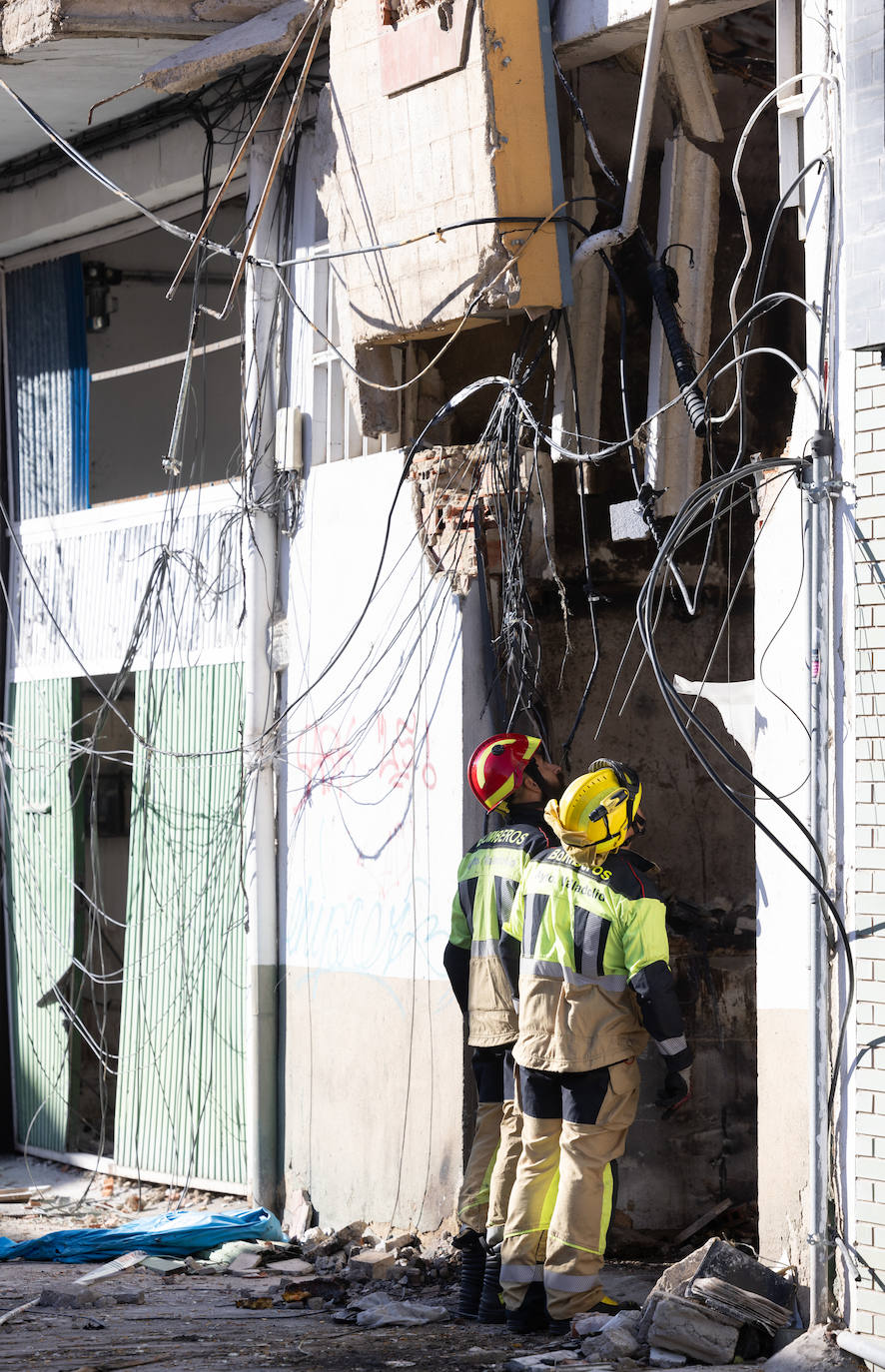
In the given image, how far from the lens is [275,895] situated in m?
9.69

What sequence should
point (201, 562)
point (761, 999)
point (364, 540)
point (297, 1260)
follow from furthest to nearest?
1. point (201, 562)
2. point (364, 540)
3. point (297, 1260)
4. point (761, 999)

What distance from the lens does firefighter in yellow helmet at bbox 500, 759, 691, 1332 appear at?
22.0ft

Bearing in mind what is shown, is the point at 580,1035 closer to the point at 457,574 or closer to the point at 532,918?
the point at 532,918

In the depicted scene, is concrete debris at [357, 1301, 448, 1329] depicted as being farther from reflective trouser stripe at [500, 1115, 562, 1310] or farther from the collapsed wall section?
the collapsed wall section

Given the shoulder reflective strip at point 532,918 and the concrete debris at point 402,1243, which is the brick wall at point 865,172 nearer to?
the shoulder reflective strip at point 532,918

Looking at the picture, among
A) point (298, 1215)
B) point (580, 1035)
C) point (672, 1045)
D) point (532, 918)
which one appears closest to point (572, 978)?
point (580, 1035)

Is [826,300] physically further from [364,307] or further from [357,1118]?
[357,1118]

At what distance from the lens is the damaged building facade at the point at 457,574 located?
646 centimetres

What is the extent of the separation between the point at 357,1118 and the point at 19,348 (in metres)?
6.34

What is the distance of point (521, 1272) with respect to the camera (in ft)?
22.6

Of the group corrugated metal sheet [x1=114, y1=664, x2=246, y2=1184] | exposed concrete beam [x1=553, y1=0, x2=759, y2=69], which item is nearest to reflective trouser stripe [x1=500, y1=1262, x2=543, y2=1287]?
corrugated metal sheet [x1=114, y1=664, x2=246, y2=1184]

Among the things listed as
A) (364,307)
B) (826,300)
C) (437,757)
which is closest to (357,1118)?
(437,757)

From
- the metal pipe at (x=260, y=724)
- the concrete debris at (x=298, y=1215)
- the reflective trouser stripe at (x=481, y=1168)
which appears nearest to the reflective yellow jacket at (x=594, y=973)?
the reflective trouser stripe at (x=481, y=1168)

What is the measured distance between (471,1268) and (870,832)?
2.75 meters
